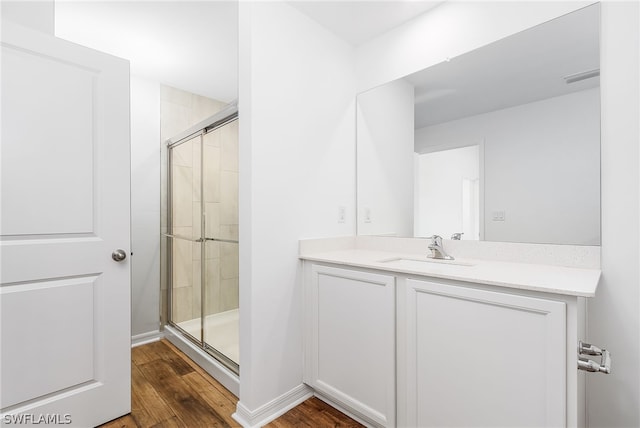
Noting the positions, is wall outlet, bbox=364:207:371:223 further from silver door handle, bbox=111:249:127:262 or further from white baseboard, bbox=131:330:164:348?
white baseboard, bbox=131:330:164:348

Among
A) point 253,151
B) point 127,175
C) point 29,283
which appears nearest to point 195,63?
point 127,175

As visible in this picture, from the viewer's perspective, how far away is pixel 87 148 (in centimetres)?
154

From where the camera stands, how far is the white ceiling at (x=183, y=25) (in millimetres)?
1748

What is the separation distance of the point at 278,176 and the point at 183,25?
1.24m

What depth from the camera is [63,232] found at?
1462 millimetres

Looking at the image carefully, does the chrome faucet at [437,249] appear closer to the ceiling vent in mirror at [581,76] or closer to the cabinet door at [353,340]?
the cabinet door at [353,340]

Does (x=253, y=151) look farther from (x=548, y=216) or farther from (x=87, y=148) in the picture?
(x=548, y=216)

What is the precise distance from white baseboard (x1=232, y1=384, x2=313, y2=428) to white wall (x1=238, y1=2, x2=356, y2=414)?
2 cm

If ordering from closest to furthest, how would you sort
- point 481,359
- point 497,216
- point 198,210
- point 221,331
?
point 481,359 → point 497,216 → point 221,331 → point 198,210

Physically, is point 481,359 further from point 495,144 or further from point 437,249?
point 495,144

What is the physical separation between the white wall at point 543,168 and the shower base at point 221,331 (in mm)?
1785

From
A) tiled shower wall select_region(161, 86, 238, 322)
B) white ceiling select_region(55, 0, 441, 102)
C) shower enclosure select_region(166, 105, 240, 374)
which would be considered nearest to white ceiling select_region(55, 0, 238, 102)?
white ceiling select_region(55, 0, 441, 102)

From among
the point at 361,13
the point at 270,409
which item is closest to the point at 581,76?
the point at 361,13

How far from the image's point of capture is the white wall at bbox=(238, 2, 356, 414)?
1562 millimetres
